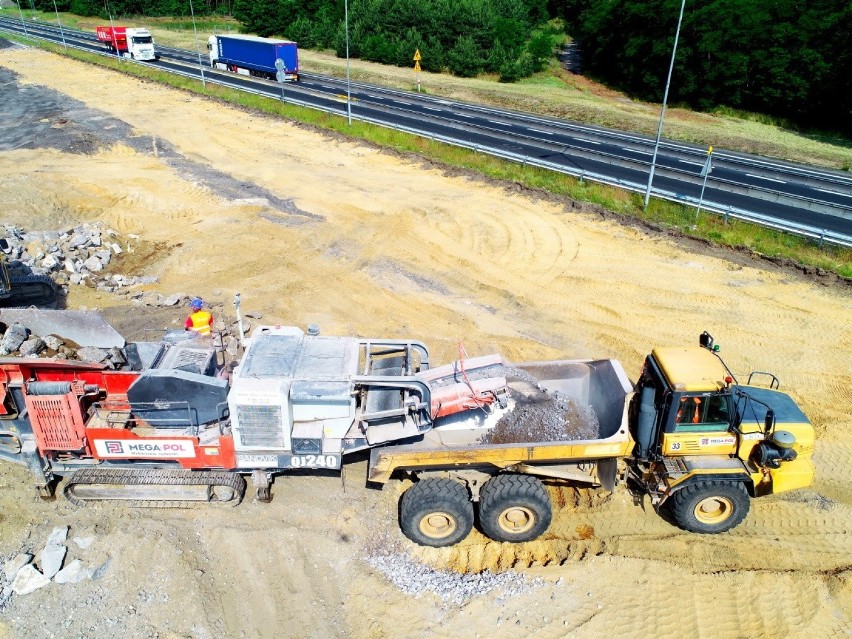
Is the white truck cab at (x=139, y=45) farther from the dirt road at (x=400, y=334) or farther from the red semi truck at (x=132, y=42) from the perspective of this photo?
the dirt road at (x=400, y=334)

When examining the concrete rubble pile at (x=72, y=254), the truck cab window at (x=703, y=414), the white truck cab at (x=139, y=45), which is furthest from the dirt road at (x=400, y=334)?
the white truck cab at (x=139, y=45)

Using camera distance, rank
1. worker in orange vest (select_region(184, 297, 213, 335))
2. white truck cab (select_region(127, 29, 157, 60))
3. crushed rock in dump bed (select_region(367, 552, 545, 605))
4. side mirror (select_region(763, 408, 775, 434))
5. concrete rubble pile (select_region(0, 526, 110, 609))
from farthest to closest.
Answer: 1. white truck cab (select_region(127, 29, 157, 60))
2. worker in orange vest (select_region(184, 297, 213, 335))
3. side mirror (select_region(763, 408, 775, 434))
4. crushed rock in dump bed (select_region(367, 552, 545, 605))
5. concrete rubble pile (select_region(0, 526, 110, 609))

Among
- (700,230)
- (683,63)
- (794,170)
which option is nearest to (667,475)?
(700,230)

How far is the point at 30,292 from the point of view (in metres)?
13.5

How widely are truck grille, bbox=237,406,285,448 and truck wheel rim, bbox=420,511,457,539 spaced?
6.60ft

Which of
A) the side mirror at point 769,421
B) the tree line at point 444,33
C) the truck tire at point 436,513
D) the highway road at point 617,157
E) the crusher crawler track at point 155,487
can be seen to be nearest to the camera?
the side mirror at point 769,421

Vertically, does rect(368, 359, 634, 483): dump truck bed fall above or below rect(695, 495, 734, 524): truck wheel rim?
above

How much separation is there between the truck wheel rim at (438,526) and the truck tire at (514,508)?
38cm

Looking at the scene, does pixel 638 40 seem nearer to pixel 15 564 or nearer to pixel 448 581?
pixel 448 581

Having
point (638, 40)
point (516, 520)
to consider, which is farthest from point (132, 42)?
point (516, 520)

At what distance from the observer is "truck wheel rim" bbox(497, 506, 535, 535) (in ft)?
25.2

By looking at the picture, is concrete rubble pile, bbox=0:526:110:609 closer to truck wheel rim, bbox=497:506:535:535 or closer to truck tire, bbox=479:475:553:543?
truck tire, bbox=479:475:553:543

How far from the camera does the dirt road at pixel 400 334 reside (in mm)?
7051

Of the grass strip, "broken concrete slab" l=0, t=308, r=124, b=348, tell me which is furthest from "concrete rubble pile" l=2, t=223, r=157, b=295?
the grass strip
